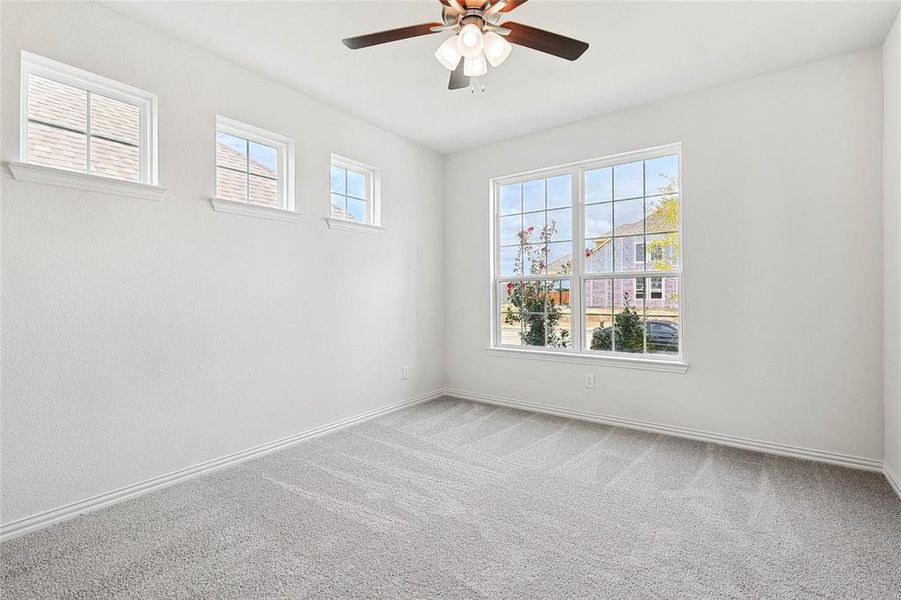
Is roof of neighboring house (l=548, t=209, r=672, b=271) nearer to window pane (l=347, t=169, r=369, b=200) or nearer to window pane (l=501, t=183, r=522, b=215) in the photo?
window pane (l=501, t=183, r=522, b=215)

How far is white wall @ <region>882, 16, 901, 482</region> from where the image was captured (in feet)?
8.22

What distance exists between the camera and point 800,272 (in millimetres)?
3045

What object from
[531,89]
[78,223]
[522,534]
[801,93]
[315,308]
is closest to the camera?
[522,534]

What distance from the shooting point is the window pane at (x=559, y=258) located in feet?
13.7

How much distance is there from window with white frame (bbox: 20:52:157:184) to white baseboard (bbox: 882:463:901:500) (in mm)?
4702

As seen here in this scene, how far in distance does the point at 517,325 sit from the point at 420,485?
225 cm

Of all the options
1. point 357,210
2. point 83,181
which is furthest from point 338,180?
point 83,181

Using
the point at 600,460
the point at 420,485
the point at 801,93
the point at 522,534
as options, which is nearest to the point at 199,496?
the point at 420,485

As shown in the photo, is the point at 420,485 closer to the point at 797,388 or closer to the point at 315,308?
the point at 315,308

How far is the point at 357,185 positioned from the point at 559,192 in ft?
6.36

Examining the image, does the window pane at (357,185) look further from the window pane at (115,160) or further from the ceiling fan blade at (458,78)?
the ceiling fan blade at (458,78)

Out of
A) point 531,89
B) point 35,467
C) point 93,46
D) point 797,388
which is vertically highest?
point 531,89

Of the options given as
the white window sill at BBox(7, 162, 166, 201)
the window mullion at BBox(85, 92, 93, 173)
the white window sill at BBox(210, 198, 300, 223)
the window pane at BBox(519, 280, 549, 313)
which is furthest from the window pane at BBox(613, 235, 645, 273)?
the window mullion at BBox(85, 92, 93, 173)

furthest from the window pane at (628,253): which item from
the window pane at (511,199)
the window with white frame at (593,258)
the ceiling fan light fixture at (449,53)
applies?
the ceiling fan light fixture at (449,53)
